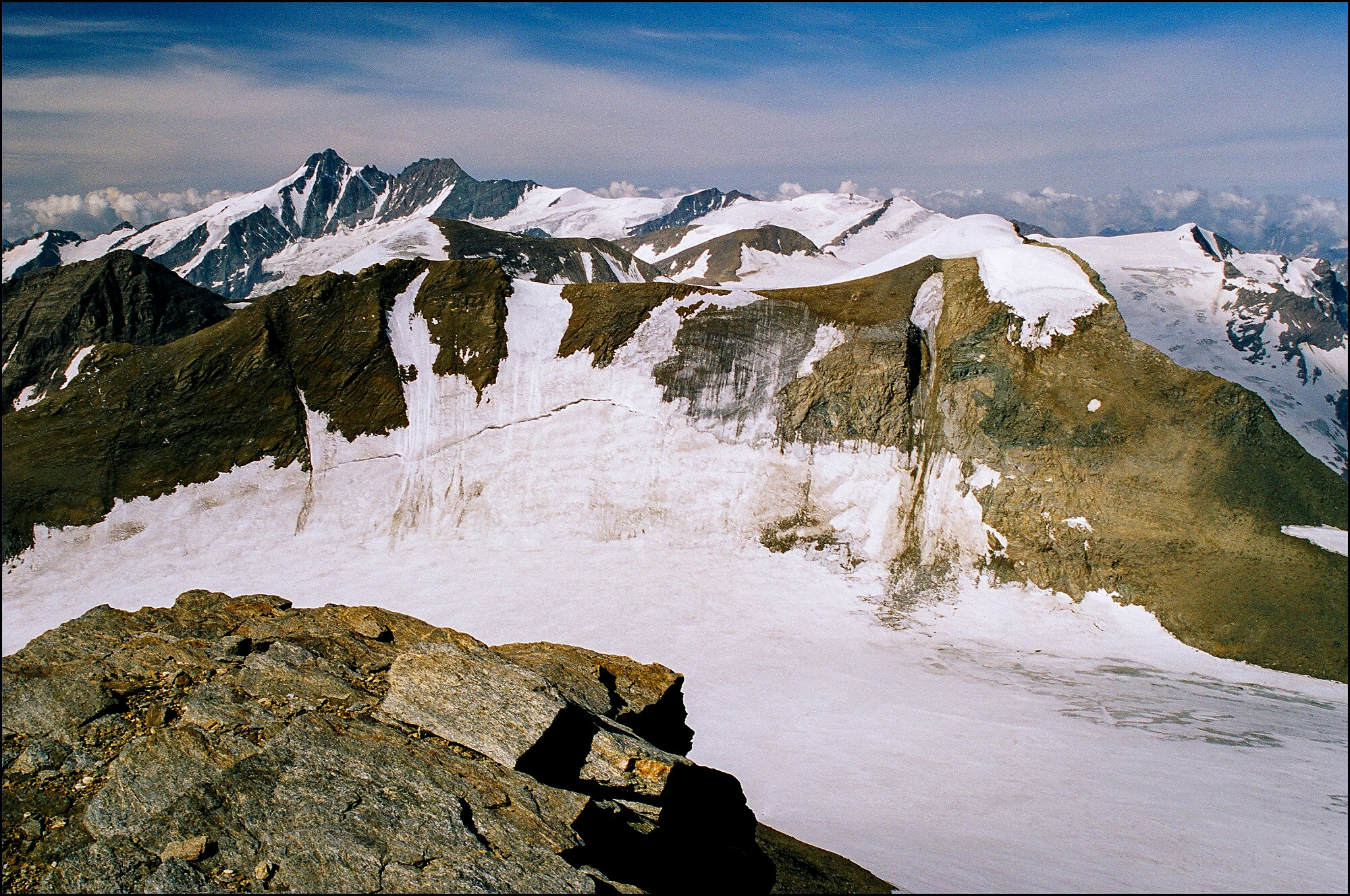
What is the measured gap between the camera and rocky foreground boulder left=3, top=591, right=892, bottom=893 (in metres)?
9.34

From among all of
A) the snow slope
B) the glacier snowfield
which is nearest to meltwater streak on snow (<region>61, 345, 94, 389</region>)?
the glacier snowfield

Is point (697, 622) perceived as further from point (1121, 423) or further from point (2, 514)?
point (2, 514)

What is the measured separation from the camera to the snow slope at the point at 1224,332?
4528 inches

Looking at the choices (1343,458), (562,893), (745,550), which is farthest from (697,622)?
(1343,458)

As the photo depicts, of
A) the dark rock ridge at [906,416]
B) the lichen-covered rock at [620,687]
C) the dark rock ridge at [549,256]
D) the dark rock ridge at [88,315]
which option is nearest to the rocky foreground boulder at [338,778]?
the lichen-covered rock at [620,687]

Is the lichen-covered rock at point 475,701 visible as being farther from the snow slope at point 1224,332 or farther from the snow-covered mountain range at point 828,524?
the snow slope at point 1224,332

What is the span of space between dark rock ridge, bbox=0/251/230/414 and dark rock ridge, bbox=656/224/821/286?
119 metres

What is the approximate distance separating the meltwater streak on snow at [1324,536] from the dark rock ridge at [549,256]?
299 feet

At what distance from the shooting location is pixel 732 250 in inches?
7293

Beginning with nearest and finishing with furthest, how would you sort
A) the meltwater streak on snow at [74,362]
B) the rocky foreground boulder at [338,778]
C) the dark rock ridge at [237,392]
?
the rocky foreground boulder at [338,778] → the dark rock ridge at [237,392] → the meltwater streak on snow at [74,362]

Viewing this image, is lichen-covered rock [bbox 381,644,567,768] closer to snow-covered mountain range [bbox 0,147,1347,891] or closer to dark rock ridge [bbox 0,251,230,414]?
snow-covered mountain range [bbox 0,147,1347,891]

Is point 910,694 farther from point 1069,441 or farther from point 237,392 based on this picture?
point 237,392

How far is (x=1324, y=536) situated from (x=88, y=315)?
9462cm

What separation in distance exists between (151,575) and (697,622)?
27930 millimetres
